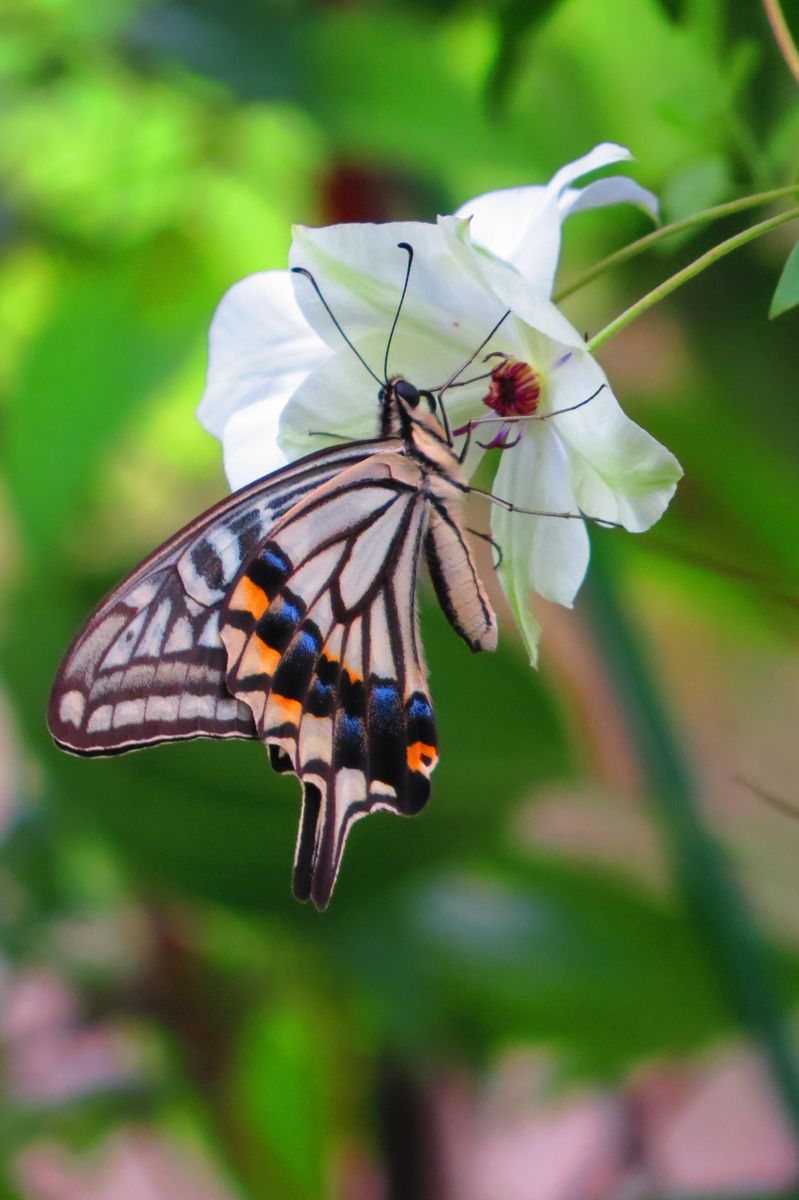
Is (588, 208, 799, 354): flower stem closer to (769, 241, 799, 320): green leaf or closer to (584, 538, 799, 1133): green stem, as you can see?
(769, 241, 799, 320): green leaf

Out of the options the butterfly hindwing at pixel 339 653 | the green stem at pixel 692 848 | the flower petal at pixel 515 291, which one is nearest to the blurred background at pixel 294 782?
the green stem at pixel 692 848

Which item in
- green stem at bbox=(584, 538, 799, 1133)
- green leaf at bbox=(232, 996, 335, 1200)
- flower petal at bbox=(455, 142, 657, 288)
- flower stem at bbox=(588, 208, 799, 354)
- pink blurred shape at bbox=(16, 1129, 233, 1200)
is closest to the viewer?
flower stem at bbox=(588, 208, 799, 354)

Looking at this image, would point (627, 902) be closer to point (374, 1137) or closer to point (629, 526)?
point (374, 1137)

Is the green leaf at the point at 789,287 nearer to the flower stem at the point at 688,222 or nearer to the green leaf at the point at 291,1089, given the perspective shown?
the flower stem at the point at 688,222

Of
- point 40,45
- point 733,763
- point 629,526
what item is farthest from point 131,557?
point 733,763

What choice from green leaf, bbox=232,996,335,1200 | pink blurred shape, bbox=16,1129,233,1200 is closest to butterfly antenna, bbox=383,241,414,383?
green leaf, bbox=232,996,335,1200
